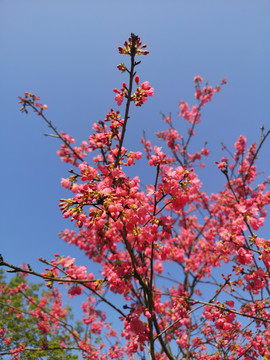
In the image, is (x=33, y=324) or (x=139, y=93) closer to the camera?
(x=139, y=93)

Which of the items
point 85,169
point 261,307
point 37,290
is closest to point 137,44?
point 85,169

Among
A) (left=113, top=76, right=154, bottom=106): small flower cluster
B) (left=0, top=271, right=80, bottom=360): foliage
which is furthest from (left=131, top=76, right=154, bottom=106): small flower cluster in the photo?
(left=0, top=271, right=80, bottom=360): foliage

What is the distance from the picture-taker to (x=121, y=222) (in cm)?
238

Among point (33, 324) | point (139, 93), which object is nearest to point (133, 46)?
point (139, 93)

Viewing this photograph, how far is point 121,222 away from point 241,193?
6.28m

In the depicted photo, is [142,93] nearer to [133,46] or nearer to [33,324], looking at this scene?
[133,46]

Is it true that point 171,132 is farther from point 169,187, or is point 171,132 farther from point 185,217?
point 169,187

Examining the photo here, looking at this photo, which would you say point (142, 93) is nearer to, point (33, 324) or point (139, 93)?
point (139, 93)

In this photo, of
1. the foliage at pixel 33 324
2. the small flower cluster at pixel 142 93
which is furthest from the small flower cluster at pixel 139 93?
the foliage at pixel 33 324

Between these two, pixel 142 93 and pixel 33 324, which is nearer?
pixel 142 93

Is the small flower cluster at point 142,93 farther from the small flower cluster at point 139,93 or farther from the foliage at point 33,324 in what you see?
the foliage at point 33,324

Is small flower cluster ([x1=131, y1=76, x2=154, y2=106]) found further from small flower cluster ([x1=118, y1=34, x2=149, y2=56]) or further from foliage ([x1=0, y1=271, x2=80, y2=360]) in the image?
foliage ([x1=0, y1=271, x2=80, y2=360])

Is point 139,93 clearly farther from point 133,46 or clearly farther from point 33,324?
point 33,324

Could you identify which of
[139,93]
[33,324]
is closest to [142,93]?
[139,93]
